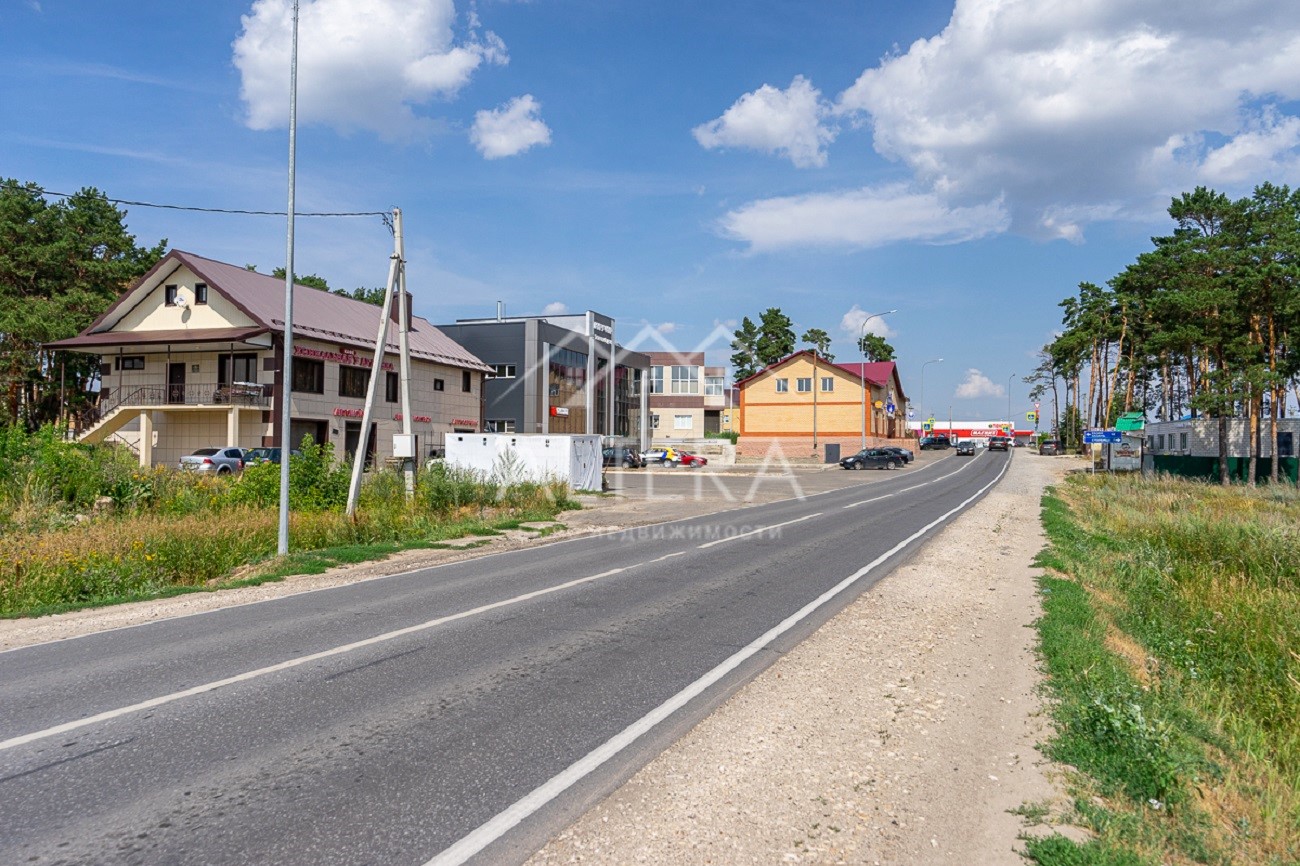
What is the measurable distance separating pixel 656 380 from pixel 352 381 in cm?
4587

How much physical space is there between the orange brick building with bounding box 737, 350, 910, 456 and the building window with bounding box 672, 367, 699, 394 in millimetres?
12244

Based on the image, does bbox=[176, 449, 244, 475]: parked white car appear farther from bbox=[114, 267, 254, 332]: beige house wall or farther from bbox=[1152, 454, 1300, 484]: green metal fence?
bbox=[1152, 454, 1300, 484]: green metal fence

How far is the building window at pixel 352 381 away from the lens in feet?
137

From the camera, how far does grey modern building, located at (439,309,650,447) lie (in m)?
Answer: 59.5

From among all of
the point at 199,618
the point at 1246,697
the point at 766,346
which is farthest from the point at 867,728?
the point at 766,346

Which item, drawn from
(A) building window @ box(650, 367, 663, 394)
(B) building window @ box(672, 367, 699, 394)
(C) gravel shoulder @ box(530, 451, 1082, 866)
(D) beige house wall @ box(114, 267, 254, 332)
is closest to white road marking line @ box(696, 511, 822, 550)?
(C) gravel shoulder @ box(530, 451, 1082, 866)

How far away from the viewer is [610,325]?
219 ft

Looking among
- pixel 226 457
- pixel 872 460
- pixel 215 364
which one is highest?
pixel 215 364

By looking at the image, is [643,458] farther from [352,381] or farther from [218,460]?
[218,460]

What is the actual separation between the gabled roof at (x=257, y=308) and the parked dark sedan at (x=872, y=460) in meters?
30.6

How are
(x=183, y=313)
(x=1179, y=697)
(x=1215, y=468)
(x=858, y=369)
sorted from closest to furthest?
(x=1179, y=697), (x=183, y=313), (x=1215, y=468), (x=858, y=369)

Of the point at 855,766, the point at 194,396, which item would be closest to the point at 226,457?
the point at 194,396

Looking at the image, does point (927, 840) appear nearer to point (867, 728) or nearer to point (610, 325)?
point (867, 728)

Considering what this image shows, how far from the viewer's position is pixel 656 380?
3369 inches
